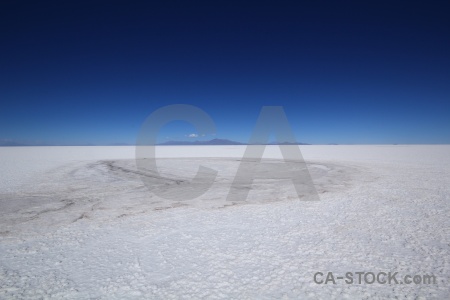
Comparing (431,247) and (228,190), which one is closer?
(431,247)

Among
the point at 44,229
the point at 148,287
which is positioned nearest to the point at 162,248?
the point at 148,287

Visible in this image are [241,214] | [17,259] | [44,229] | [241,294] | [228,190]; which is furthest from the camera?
[228,190]

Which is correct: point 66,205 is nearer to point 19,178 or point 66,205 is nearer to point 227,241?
point 227,241

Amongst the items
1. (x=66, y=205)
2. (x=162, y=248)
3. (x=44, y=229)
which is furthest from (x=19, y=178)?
(x=162, y=248)

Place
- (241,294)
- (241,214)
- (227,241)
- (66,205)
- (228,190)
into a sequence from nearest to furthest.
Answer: (241,294) → (227,241) → (241,214) → (66,205) → (228,190)

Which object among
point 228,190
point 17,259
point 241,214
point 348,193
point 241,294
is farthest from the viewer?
point 228,190

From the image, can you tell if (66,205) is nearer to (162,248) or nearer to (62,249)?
(62,249)
